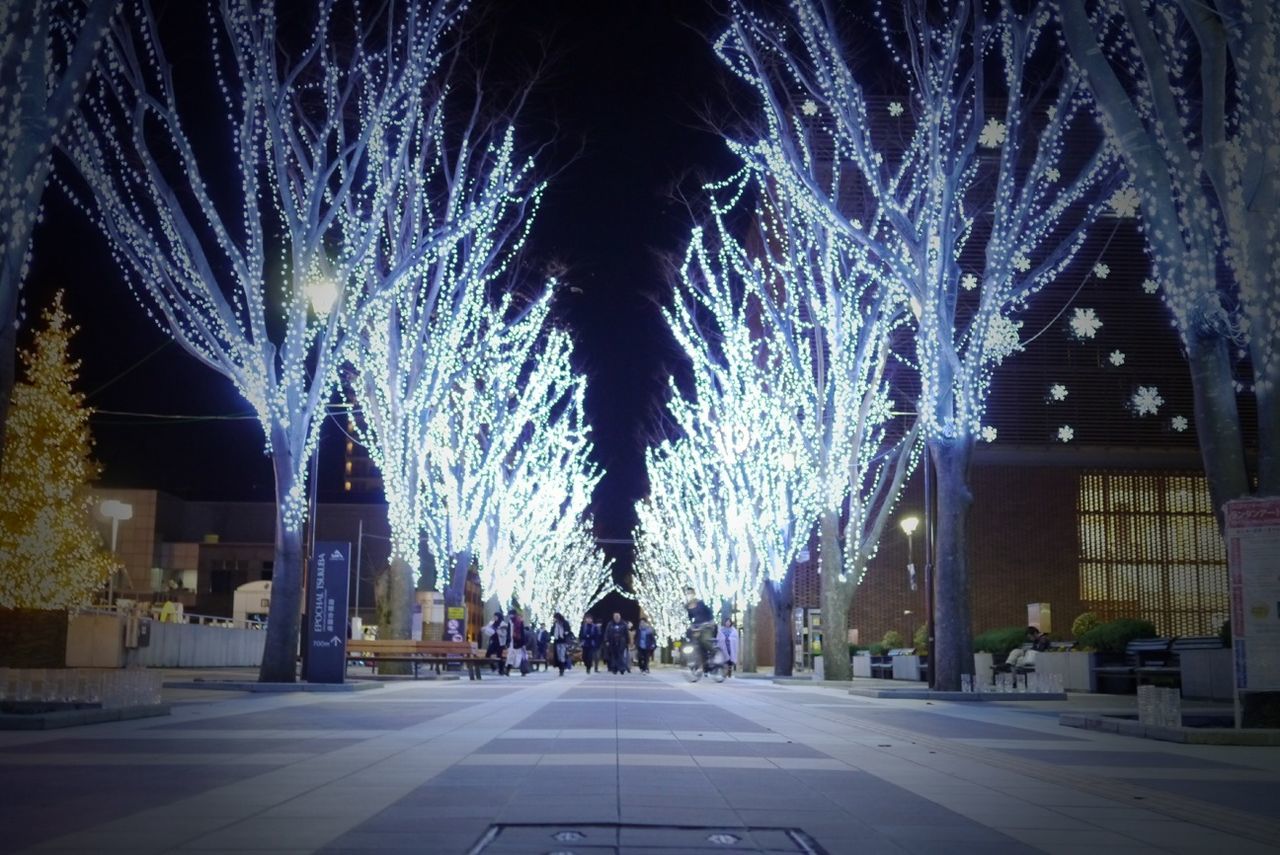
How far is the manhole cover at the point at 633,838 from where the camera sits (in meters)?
6.29

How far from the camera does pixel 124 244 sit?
821 inches

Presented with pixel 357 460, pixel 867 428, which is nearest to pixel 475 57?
pixel 867 428

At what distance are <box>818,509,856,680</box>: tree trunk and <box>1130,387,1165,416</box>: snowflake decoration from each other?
81.0 ft

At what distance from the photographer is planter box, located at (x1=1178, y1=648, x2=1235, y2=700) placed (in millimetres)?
23641

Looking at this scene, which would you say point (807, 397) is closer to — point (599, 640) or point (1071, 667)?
point (1071, 667)

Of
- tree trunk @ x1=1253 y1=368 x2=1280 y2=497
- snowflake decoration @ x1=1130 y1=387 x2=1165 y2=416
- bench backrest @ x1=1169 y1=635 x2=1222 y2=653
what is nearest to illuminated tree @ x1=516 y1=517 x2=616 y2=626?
snowflake decoration @ x1=1130 y1=387 x2=1165 y2=416

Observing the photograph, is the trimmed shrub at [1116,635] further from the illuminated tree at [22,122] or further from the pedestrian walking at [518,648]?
the illuminated tree at [22,122]

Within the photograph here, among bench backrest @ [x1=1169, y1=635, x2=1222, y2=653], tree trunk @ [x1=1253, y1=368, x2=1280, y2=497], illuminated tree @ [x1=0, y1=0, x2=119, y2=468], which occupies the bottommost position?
bench backrest @ [x1=1169, y1=635, x2=1222, y2=653]

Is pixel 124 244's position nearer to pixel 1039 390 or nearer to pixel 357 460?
pixel 1039 390

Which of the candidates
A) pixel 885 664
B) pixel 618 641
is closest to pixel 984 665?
pixel 885 664

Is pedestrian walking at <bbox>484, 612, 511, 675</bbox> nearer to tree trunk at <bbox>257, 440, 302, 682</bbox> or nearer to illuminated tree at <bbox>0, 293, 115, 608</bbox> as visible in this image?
illuminated tree at <bbox>0, 293, 115, 608</bbox>

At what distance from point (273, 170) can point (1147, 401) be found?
3909 cm

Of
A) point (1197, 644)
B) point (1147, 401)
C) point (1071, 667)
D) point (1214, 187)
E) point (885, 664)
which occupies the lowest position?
point (885, 664)

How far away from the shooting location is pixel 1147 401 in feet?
173
